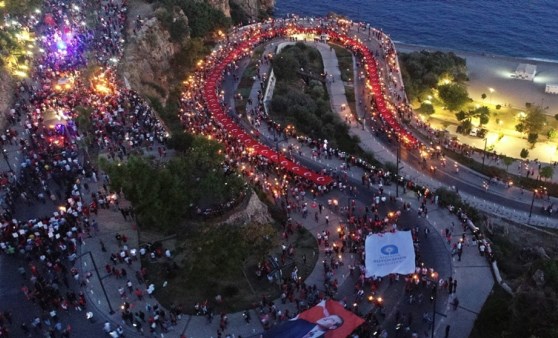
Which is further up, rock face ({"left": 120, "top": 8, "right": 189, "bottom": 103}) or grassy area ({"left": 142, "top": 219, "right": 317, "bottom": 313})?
rock face ({"left": 120, "top": 8, "right": 189, "bottom": 103})

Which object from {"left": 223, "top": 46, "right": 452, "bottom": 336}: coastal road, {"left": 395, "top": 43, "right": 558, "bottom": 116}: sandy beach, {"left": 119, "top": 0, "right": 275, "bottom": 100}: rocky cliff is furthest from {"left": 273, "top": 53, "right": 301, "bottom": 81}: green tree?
{"left": 395, "top": 43, "right": 558, "bottom": 116}: sandy beach

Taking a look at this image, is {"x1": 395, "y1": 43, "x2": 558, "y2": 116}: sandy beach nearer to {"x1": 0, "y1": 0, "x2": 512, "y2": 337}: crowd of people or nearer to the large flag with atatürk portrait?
{"x1": 0, "y1": 0, "x2": 512, "y2": 337}: crowd of people

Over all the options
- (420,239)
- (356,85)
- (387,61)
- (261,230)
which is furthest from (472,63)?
(261,230)

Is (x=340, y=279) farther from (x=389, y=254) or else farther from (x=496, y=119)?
(x=496, y=119)

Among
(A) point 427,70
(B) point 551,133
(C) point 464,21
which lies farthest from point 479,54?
(B) point 551,133

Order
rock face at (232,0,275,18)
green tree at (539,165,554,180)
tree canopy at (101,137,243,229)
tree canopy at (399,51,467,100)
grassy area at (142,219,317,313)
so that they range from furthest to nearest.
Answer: rock face at (232,0,275,18) < tree canopy at (399,51,467,100) < green tree at (539,165,554,180) < tree canopy at (101,137,243,229) < grassy area at (142,219,317,313)
